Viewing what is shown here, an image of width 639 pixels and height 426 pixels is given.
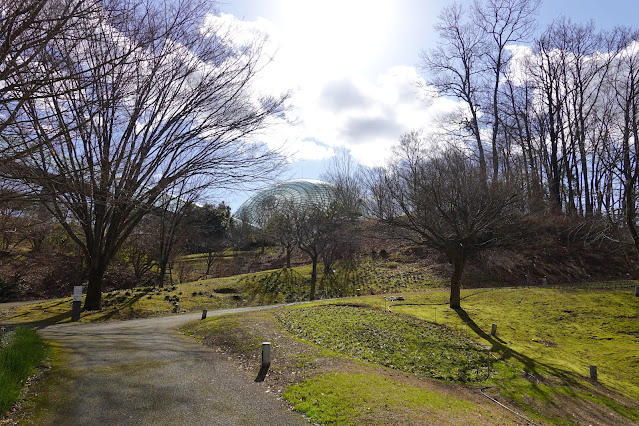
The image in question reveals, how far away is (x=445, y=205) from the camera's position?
17.9 meters

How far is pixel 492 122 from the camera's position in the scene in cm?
3072

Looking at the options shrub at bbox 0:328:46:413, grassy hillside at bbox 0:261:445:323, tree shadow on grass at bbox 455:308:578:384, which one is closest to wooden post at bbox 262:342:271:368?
shrub at bbox 0:328:46:413

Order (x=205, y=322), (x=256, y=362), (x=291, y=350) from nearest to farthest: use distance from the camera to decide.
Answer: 1. (x=256, y=362)
2. (x=291, y=350)
3. (x=205, y=322)

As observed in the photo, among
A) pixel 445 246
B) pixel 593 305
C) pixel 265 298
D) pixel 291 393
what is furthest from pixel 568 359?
pixel 265 298

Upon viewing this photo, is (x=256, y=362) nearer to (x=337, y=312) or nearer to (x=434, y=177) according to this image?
(x=337, y=312)

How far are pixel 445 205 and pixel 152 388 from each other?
14746 millimetres

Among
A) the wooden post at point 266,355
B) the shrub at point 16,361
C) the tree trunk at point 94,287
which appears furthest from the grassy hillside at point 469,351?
the tree trunk at point 94,287

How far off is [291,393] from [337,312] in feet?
29.6

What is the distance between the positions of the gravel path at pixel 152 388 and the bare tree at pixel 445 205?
1095cm

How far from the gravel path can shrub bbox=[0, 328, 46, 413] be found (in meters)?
0.51

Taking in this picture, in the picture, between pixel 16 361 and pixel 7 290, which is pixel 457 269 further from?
pixel 7 290

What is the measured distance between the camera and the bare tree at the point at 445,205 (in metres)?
16.7

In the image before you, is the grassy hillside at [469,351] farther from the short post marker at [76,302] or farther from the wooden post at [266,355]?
the short post marker at [76,302]

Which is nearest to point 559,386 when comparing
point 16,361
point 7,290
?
point 16,361
